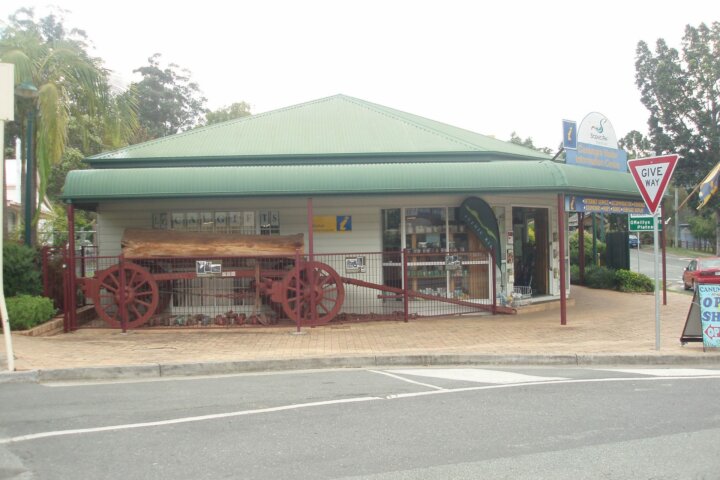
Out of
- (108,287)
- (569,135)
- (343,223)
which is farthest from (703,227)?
(108,287)

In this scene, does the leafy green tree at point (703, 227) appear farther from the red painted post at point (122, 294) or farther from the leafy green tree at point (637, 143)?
the red painted post at point (122, 294)

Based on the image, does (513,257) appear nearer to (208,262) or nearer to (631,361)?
(631,361)

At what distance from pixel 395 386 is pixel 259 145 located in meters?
9.33

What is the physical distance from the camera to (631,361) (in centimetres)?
962

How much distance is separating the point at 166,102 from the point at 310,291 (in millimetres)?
44200

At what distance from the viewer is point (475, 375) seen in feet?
27.7

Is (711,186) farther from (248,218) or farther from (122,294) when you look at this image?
(122,294)

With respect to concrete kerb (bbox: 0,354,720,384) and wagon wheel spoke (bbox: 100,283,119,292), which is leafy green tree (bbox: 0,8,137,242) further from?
concrete kerb (bbox: 0,354,720,384)

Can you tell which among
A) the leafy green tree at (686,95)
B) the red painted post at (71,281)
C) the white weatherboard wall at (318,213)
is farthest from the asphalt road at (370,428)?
the leafy green tree at (686,95)

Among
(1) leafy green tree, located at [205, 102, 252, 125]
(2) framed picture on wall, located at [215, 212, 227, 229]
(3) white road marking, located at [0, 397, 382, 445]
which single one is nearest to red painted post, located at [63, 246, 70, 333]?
(2) framed picture on wall, located at [215, 212, 227, 229]

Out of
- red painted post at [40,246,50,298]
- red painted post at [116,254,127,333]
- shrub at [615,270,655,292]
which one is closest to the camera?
red painted post at [116,254,127,333]

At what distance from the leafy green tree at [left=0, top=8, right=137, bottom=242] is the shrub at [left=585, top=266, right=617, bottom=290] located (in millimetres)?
15367

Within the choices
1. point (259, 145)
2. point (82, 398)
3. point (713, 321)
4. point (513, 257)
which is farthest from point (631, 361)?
point (259, 145)

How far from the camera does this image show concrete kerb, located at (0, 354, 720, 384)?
28.7 ft
